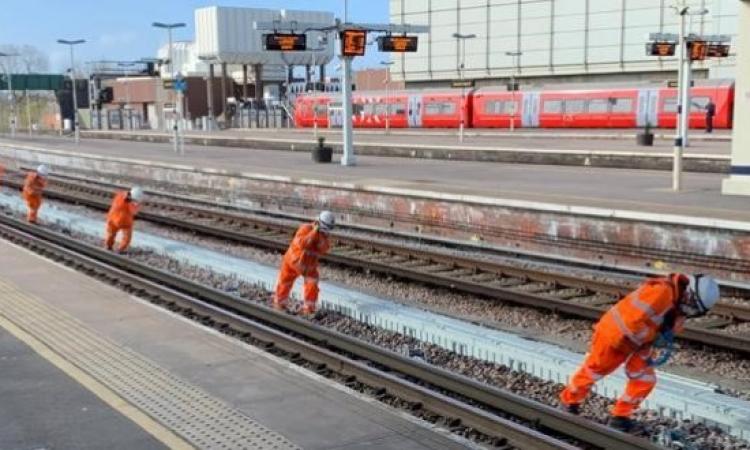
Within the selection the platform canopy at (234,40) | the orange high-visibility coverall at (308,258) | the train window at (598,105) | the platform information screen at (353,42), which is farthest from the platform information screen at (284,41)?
the platform canopy at (234,40)

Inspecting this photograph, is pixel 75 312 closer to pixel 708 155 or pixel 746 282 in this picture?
pixel 746 282

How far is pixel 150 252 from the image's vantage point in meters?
15.8

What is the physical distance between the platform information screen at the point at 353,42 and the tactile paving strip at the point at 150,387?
18.9 m

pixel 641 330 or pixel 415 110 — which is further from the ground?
pixel 415 110

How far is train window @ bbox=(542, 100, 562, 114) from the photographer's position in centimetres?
4753

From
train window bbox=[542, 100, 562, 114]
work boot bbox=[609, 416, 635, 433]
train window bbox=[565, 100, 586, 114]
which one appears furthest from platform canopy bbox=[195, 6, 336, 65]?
work boot bbox=[609, 416, 635, 433]

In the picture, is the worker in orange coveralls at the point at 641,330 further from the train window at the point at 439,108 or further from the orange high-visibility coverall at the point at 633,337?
the train window at the point at 439,108

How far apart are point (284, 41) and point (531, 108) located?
24.0m

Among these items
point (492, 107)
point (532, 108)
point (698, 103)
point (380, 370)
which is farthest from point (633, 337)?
point (492, 107)

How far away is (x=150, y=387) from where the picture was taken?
7328 mm

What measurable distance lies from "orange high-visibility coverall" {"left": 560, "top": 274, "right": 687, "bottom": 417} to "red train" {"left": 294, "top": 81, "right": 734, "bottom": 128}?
37.4m

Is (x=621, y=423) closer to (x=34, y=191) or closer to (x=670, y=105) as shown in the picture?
(x=34, y=191)

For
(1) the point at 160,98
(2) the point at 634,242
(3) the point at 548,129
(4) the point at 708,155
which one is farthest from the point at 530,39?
(2) the point at 634,242

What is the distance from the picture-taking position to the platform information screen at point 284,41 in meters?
27.7
